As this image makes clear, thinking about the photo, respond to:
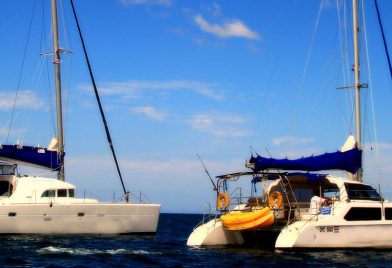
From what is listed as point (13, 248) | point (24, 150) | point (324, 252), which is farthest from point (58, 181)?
point (324, 252)

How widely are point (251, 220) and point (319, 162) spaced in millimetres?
3752

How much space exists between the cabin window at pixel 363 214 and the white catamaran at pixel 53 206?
11040mm

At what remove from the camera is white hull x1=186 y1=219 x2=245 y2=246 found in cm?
2197

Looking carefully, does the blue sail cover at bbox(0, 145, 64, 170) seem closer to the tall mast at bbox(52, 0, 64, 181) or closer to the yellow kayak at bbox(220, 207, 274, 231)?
the tall mast at bbox(52, 0, 64, 181)

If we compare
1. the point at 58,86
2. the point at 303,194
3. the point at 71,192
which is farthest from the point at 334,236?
the point at 58,86

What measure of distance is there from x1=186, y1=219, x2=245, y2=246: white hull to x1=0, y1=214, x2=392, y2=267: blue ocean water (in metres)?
0.38

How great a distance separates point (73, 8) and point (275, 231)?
17.8 m

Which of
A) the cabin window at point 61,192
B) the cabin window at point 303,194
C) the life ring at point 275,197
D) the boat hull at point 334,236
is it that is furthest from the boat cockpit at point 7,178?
the boat hull at point 334,236

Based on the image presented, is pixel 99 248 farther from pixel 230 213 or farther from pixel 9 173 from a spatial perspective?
pixel 9 173

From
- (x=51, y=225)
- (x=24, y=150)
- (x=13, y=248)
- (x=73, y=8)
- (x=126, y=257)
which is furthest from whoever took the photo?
(x=73, y=8)

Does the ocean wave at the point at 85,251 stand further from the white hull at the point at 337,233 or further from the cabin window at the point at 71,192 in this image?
the cabin window at the point at 71,192

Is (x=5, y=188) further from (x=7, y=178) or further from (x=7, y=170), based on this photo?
(x=7, y=170)

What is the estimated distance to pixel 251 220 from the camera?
20.6 metres

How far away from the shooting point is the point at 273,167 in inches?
865
